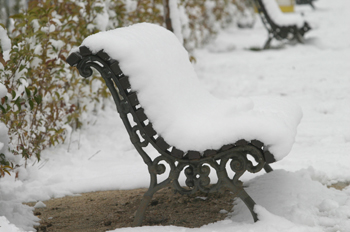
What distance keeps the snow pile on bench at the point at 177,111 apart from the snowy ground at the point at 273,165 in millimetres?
415

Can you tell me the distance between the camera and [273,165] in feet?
12.1

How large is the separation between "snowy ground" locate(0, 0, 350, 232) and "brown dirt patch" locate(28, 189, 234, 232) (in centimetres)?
12

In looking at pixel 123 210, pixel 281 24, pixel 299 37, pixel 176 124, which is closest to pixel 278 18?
pixel 281 24

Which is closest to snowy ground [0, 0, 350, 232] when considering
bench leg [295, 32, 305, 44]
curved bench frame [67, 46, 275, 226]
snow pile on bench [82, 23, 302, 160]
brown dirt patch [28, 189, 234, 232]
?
brown dirt patch [28, 189, 234, 232]

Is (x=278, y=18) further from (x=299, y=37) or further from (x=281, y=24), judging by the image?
(x=299, y=37)

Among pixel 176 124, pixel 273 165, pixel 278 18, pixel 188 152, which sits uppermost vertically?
pixel 176 124

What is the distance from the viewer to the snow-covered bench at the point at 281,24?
31.8 ft

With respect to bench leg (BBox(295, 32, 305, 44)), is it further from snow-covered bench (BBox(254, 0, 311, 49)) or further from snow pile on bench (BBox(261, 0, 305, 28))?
snow pile on bench (BBox(261, 0, 305, 28))

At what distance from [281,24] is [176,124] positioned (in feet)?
25.9

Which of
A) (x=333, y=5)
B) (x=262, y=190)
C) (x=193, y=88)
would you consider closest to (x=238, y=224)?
(x=262, y=190)

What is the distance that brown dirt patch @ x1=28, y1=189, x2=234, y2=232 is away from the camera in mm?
2707

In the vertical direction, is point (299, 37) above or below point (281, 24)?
below

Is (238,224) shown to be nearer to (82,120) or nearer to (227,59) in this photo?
(82,120)

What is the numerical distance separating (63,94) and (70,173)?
79cm
